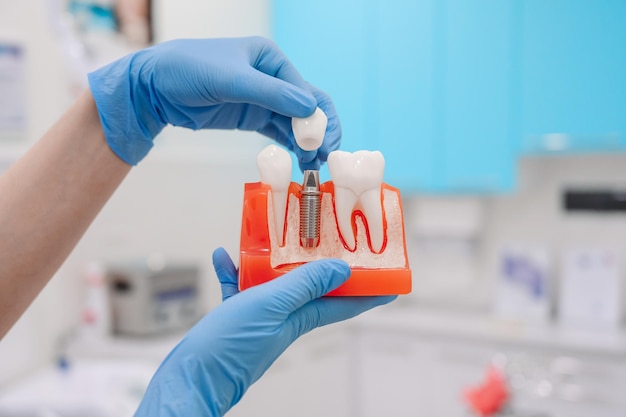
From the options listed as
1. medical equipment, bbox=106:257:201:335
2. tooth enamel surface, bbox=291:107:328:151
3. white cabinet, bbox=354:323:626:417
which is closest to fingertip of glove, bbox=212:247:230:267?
tooth enamel surface, bbox=291:107:328:151

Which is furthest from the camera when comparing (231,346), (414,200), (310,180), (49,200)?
(414,200)

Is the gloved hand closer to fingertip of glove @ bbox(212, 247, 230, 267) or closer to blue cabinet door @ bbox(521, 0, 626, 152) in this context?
fingertip of glove @ bbox(212, 247, 230, 267)

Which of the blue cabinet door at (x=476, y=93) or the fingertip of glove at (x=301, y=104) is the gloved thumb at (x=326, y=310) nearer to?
the fingertip of glove at (x=301, y=104)

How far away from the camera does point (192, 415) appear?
786 millimetres

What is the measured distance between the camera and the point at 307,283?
84cm

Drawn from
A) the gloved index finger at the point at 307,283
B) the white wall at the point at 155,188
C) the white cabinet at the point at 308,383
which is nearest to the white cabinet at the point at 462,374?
the white cabinet at the point at 308,383

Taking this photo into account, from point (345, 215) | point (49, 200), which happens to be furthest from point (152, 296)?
point (345, 215)

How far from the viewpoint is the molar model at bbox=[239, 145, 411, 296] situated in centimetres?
92

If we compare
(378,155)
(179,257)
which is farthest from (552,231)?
(378,155)

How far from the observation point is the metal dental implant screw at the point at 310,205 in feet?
2.98

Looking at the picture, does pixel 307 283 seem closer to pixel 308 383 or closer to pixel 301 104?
pixel 301 104

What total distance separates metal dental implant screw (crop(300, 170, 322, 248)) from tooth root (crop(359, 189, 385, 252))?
0.26 feet

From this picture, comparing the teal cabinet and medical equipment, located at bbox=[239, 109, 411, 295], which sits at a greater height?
the teal cabinet

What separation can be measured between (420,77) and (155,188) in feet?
4.25
